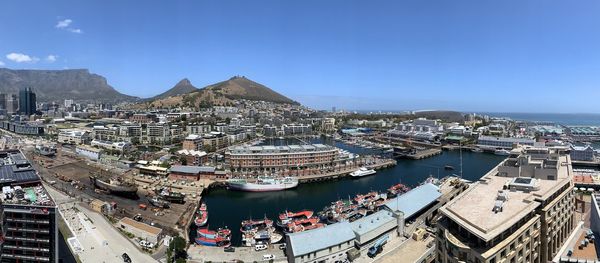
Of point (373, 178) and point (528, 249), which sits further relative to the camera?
point (373, 178)

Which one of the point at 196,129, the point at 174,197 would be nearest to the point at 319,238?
the point at 174,197

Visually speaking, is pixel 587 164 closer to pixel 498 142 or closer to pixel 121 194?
pixel 498 142

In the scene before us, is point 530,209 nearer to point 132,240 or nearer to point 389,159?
point 132,240

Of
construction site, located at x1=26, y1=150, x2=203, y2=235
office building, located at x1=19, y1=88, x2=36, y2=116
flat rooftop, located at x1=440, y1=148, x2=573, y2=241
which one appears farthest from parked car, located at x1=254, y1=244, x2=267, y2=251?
office building, located at x1=19, y1=88, x2=36, y2=116

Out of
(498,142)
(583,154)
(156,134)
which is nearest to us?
(583,154)

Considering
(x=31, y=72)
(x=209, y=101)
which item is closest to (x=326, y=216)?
(x=209, y=101)
